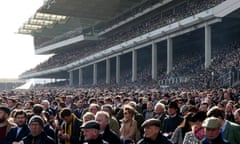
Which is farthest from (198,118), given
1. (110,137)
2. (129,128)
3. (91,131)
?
(129,128)

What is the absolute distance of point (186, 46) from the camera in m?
48.8

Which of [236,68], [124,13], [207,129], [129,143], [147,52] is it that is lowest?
[129,143]

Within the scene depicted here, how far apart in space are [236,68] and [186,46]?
930 inches

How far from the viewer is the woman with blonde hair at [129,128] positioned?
7.27m

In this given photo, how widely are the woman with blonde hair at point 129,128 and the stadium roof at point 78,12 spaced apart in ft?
153

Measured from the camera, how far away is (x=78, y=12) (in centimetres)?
5825

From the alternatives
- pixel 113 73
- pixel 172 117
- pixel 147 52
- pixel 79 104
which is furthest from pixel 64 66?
pixel 172 117

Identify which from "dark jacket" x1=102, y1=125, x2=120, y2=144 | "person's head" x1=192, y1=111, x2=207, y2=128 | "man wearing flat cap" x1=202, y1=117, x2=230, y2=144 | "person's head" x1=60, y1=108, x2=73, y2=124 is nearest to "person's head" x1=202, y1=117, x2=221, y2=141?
"man wearing flat cap" x1=202, y1=117, x2=230, y2=144

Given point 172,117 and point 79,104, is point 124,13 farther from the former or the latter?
point 172,117

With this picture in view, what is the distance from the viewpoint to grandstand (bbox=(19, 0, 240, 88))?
32.0 meters

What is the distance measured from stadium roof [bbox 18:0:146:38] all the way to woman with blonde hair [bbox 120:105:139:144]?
46757mm

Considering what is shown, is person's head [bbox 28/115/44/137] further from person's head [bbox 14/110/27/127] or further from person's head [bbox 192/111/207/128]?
person's head [bbox 192/111/207/128]

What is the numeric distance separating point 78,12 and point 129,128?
171ft

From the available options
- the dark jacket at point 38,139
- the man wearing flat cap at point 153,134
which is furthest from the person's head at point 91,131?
the dark jacket at point 38,139
